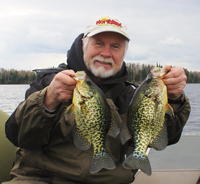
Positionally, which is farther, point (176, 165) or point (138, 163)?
point (176, 165)

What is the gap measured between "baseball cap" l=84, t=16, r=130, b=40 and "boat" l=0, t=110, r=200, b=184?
→ 2148 mm

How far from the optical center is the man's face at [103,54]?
366 cm

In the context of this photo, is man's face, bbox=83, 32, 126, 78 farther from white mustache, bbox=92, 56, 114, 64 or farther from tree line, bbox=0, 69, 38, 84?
tree line, bbox=0, 69, 38, 84

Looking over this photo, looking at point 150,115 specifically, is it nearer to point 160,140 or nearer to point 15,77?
A: point 160,140

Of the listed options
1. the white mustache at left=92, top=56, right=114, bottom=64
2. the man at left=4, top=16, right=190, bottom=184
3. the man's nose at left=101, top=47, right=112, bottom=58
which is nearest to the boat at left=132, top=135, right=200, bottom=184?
the man at left=4, top=16, right=190, bottom=184

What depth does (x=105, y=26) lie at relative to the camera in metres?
3.62

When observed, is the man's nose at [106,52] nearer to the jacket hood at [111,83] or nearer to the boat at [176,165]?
the jacket hood at [111,83]

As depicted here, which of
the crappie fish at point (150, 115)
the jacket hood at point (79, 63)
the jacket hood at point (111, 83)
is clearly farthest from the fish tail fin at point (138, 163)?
the jacket hood at point (79, 63)

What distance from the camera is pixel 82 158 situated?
10.3 feet

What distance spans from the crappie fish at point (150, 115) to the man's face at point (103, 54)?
Answer: 1.07 metres

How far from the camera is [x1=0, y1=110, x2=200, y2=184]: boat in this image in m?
3.79

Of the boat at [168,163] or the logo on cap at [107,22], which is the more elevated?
the logo on cap at [107,22]

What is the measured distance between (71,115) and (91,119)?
88 centimetres

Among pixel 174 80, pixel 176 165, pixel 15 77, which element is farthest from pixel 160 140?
pixel 15 77
